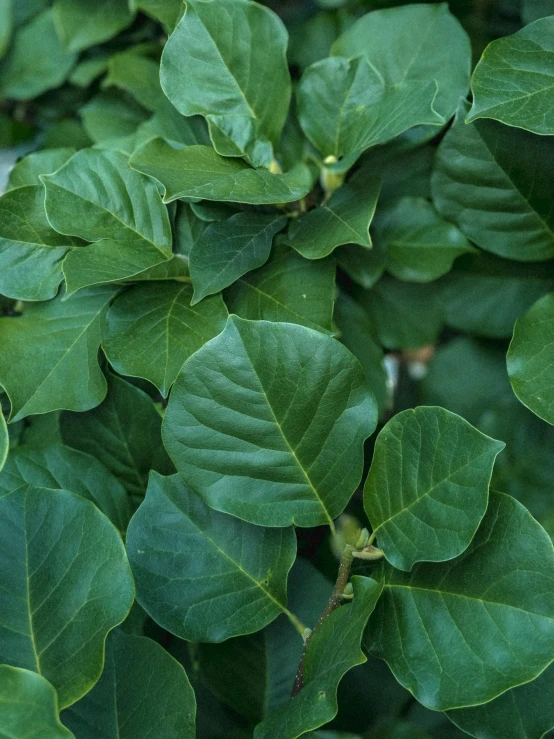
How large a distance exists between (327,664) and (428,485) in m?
0.17

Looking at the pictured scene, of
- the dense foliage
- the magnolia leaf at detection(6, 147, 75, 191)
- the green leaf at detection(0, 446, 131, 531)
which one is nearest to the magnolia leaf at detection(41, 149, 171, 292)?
the dense foliage

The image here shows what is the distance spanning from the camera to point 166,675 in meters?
0.67

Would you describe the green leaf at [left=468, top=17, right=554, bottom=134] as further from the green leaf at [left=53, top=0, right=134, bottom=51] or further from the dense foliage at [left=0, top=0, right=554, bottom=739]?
the green leaf at [left=53, top=0, right=134, bottom=51]

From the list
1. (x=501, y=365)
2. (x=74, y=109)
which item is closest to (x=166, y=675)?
(x=501, y=365)

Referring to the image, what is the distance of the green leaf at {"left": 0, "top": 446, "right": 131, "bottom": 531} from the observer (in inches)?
30.6

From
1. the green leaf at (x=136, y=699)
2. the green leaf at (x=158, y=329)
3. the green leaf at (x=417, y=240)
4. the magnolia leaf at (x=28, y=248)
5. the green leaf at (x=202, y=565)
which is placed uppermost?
the magnolia leaf at (x=28, y=248)

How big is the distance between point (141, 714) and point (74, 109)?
0.90 meters

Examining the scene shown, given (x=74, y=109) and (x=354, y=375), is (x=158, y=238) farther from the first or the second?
(x=74, y=109)

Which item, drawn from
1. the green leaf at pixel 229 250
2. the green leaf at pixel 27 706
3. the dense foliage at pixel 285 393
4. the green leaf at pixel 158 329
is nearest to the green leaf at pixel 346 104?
the dense foliage at pixel 285 393

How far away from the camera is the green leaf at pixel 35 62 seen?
113cm

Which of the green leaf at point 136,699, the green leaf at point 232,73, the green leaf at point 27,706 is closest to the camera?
the green leaf at point 27,706

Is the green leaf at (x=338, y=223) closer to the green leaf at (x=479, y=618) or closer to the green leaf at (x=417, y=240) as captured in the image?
the green leaf at (x=417, y=240)

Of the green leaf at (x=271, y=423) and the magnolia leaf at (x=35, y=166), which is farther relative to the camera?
the magnolia leaf at (x=35, y=166)

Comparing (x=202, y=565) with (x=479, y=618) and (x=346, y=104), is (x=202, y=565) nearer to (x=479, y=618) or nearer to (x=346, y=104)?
(x=479, y=618)
